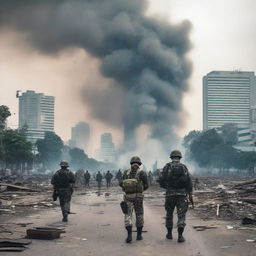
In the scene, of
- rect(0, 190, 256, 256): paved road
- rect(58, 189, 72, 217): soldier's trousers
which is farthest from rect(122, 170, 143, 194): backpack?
rect(58, 189, 72, 217): soldier's trousers

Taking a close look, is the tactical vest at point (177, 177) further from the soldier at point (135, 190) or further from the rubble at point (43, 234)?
the rubble at point (43, 234)

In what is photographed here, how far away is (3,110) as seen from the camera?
7181cm

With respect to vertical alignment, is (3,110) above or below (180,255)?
above

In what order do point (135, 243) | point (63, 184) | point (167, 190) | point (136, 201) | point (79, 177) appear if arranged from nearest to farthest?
point (135, 243), point (136, 201), point (167, 190), point (63, 184), point (79, 177)

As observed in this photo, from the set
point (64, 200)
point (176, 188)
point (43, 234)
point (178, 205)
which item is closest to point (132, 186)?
point (176, 188)

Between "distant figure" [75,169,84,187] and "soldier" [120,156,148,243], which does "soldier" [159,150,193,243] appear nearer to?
"soldier" [120,156,148,243]

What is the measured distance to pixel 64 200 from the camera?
1276cm

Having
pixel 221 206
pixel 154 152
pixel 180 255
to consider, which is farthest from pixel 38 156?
pixel 180 255

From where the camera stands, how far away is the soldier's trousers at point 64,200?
12734 millimetres

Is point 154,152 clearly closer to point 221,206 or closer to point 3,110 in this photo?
point 3,110

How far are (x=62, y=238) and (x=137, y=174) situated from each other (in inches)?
78.9

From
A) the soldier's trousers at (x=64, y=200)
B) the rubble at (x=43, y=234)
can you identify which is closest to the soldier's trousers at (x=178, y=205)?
the rubble at (x=43, y=234)

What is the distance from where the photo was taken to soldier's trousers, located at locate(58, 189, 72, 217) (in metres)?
12.7

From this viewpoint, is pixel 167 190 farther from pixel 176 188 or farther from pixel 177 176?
pixel 177 176
